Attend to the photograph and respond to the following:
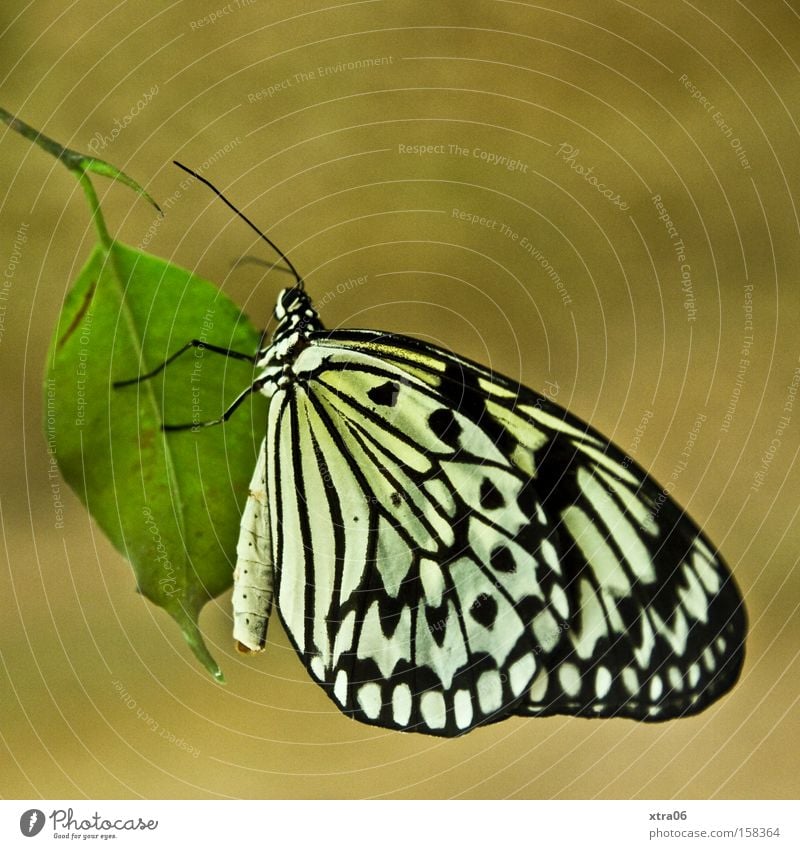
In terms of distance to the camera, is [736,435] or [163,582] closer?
[163,582]

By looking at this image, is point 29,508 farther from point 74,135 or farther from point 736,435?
point 736,435

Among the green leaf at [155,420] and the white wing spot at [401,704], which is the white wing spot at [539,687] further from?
the green leaf at [155,420]

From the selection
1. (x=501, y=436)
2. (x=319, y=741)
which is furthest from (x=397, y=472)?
(x=319, y=741)

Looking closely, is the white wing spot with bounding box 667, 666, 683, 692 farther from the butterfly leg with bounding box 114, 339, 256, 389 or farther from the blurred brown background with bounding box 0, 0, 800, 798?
the butterfly leg with bounding box 114, 339, 256, 389

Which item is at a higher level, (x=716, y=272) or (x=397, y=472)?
(x=716, y=272)

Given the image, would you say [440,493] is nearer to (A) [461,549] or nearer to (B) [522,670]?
(A) [461,549]
